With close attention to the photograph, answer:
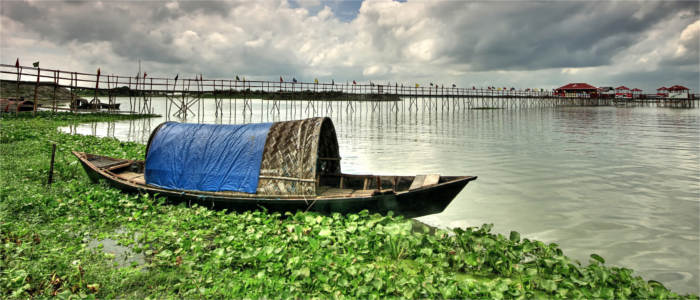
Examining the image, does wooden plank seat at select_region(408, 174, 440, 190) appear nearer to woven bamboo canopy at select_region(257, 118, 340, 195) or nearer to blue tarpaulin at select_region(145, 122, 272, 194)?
woven bamboo canopy at select_region(257, 118, 340, 195)

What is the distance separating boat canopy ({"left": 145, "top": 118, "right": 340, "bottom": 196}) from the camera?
7125mm

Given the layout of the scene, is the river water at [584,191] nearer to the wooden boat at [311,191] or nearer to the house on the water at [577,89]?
the wooden boat at [311,191]

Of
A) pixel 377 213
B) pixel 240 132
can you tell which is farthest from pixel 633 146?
pixel 240 132

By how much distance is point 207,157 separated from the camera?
7734 millimetres

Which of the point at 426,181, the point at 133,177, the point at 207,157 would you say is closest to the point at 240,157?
the point at 207,157

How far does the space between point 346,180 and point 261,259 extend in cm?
400

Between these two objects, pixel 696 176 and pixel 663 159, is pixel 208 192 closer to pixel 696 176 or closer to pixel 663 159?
pixel 696 176

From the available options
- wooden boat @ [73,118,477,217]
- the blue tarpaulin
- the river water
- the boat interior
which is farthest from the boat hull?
the river water

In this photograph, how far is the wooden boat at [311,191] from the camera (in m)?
6.67

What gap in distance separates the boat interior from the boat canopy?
461 mm

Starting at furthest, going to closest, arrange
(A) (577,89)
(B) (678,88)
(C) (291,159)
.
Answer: (A) (577,89) → (B) (678,88) → (C) (291,159)

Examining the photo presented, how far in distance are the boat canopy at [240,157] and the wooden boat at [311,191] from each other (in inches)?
0.8

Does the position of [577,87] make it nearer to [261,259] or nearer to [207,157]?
[207,157]

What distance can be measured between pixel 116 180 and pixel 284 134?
14.0 ft
